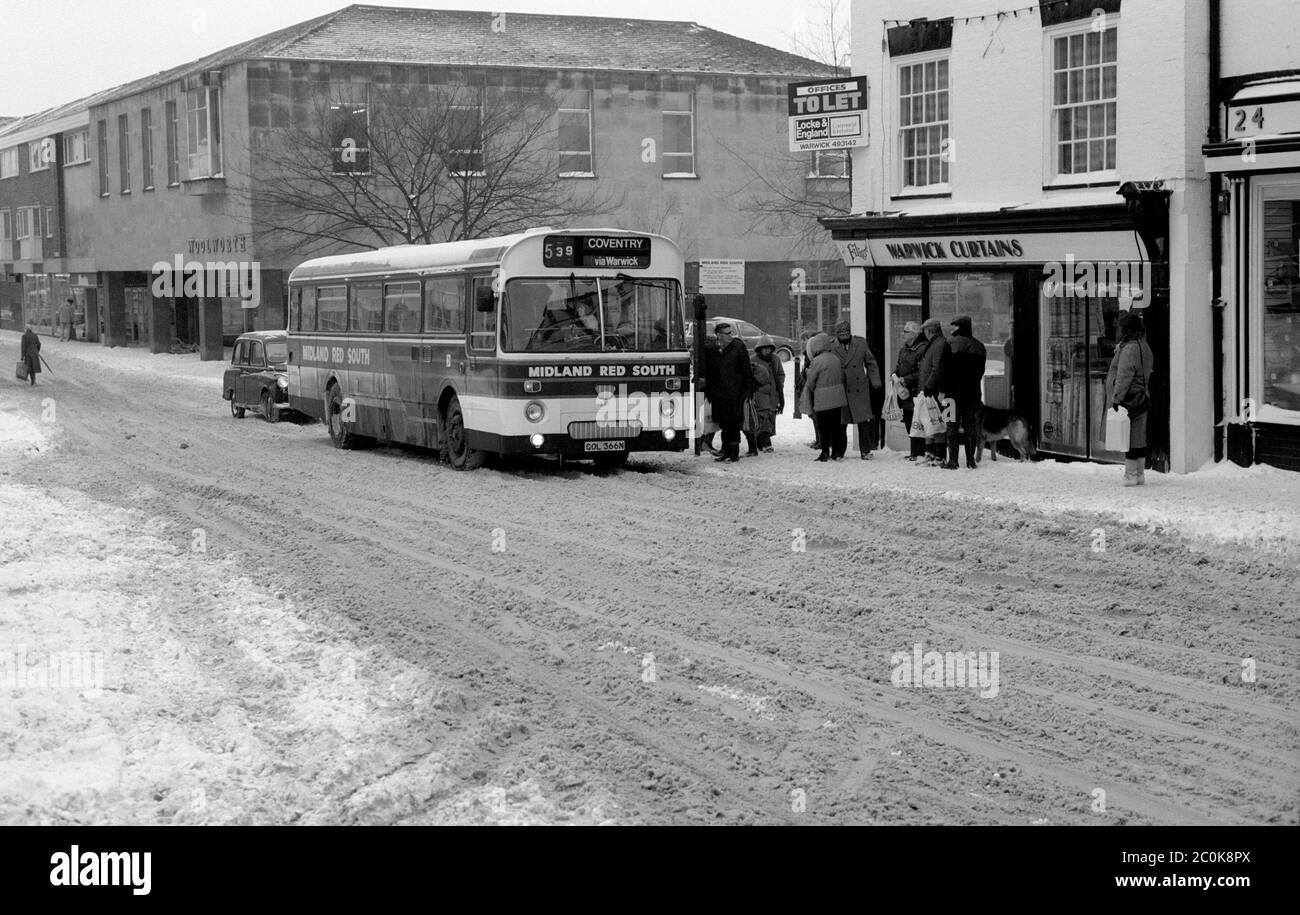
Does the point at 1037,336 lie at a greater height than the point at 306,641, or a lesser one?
greater

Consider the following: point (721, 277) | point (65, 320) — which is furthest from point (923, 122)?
point (65, 320)

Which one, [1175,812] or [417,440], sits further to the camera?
[417,440]

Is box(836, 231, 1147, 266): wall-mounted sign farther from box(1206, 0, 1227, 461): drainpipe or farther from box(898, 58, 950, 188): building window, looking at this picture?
box(898, 58, 950, 188): building window

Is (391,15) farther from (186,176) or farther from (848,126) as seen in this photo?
(848,126)

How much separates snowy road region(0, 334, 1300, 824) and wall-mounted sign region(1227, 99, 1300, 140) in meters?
3.57

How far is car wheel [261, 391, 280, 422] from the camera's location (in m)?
31.3

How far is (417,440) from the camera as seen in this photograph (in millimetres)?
23203

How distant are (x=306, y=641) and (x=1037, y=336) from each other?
12.2 meters

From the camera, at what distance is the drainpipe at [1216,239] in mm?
18625

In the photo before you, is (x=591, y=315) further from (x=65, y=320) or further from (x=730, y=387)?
(x=65, y=320)

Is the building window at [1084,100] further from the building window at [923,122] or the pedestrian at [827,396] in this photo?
the pedestrian at [827,396]

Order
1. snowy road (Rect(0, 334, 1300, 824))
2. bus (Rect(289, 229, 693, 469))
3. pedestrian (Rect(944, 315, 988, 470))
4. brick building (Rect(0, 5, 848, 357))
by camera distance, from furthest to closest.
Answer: brick building (Rect(0, 5, 848, 357)) < bus (Rect(289, 229, 693, 469)) < pedestrian (Rect(944, 315, 988, 470)) < snowy road (Rect(0, 334, 1300, 824))

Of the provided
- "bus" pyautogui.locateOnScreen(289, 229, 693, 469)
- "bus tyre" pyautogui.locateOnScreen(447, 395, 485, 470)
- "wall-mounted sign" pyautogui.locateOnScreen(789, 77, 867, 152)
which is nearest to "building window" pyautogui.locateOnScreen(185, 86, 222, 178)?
"bus" pyautogui.locateOnScreen(289, 229, 693, 469)

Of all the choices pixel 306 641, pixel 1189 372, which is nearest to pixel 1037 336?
pixel 1189 372
